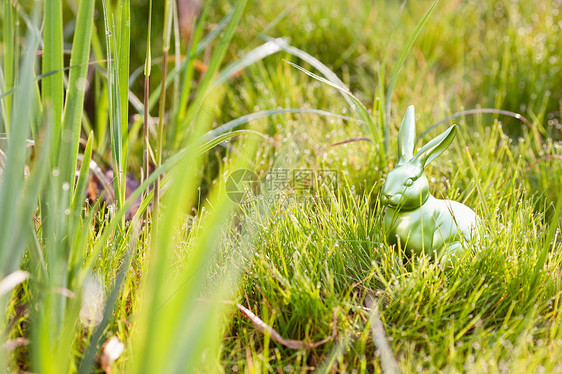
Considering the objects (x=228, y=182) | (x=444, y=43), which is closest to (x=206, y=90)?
(x=228, y=182)

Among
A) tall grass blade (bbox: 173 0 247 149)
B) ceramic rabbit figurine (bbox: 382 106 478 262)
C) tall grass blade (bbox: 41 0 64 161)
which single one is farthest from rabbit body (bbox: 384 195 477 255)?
tall grass blade (bbox: 41 0 64 161)

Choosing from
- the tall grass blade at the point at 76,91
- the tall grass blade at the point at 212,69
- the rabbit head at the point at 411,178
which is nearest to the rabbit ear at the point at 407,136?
the rabbit head at the point at 411,178

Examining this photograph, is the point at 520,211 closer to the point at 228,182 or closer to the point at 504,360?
the point at 504,360

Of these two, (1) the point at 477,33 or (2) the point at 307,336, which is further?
(1) the point at 477,33

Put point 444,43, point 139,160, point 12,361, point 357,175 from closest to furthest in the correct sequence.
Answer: point 12,361
point 357,175
point 139,160
point 444,43

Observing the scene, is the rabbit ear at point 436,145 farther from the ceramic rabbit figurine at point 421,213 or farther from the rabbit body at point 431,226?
the rabbit body at point 431,226

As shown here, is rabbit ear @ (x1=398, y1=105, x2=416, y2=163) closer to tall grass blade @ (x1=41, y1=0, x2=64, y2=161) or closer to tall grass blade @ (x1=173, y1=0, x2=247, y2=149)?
tall grass blade @ (x1=173, y1=0, x2=247, y2=149)

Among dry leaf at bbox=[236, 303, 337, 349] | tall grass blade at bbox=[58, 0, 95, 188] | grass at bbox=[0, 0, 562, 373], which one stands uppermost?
tall grass blade at bbox=[58, 0, 95, 188]

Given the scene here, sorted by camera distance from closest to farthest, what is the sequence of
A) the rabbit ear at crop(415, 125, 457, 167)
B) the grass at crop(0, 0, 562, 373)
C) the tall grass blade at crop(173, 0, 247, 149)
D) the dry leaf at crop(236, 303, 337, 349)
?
the grass at crop(0, 0, 562, 373), the dry leaf at crop(236, 303, 337, 349), the rabbit ear at crop(415, 125, 457, 167), the tall grass blade at crop(173, 0, 247, 149)
